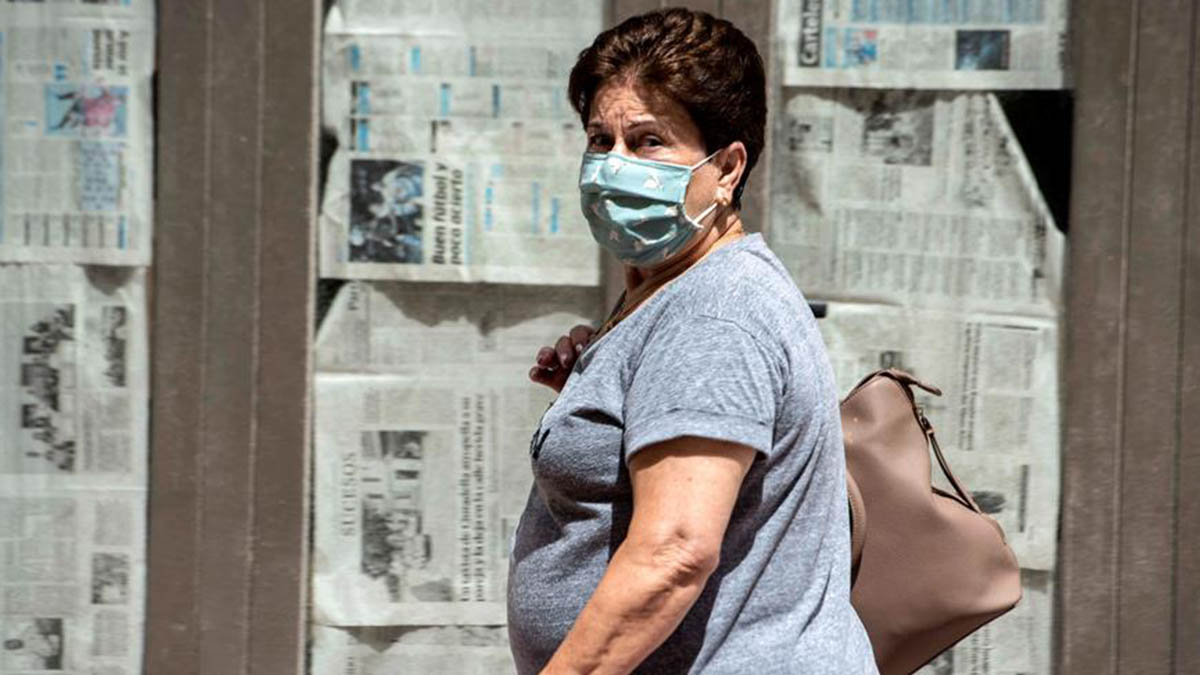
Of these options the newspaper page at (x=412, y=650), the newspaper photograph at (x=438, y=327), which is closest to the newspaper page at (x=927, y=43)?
the newspaper photograph at (x=438, y=327)

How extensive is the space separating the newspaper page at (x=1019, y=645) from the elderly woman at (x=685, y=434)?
82.4 inches

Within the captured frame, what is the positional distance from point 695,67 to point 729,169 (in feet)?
0.52

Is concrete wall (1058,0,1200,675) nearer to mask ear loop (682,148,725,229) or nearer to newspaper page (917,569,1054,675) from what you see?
newspaper page (917,569,1054,675)

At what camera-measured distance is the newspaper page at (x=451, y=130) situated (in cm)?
398

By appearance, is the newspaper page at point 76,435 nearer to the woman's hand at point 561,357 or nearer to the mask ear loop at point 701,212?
the woman's hand at point 561,357

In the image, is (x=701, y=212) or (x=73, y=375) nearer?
(x=701, y=212)

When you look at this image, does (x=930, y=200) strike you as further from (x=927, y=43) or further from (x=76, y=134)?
(x=76, y=134)

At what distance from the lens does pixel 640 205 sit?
2.05 metres

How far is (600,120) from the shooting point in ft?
6.80

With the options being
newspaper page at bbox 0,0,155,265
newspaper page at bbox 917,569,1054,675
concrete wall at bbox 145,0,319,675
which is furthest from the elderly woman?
newspaper page at bbox 0,0,155,265

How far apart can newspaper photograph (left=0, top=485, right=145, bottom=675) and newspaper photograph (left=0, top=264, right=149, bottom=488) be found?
6cm

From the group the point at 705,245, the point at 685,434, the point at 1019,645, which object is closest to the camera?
the point at 685,434

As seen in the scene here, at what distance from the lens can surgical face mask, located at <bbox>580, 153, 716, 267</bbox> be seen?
6.66 feet

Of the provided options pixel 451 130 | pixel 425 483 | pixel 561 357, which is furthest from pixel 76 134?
→ pixel 561 357
